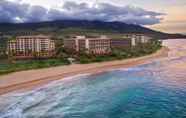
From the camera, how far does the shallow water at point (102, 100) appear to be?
19609 millimetres

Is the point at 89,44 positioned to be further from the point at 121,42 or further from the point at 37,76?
the point at 37,76

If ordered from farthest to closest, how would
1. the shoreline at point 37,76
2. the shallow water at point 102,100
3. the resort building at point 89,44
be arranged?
the resort building at point 89,44 → the shoreline at point 37,76 → the shallow water at point 102,100

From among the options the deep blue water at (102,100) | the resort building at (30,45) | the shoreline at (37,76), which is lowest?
the deep blue water at (102,100)

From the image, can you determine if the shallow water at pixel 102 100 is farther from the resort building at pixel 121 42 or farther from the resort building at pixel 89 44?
the resort building at pixel 121 42

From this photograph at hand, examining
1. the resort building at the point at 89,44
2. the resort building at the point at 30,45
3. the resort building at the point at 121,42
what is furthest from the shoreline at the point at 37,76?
the resort building at the point at 121,42

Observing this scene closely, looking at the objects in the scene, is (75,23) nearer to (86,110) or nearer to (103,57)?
(103,57)

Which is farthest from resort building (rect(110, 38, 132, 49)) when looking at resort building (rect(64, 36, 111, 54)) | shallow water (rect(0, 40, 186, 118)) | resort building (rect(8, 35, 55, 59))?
shallow water (rect(0, 40, 186, 118))

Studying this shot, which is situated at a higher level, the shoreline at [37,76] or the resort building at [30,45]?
the resort building at [30,45]

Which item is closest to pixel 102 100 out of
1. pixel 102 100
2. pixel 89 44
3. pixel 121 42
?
pixel 102 100

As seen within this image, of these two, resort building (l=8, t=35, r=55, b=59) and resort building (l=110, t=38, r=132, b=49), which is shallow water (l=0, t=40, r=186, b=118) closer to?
resort building (l=8, t=35, r=55, b=59)

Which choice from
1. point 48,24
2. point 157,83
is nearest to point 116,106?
point 157,83

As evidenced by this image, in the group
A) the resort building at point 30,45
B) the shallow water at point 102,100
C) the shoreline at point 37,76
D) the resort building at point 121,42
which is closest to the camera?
the shallow water at point 102,100

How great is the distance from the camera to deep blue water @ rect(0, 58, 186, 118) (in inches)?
772

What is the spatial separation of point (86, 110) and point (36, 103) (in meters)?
4.61
